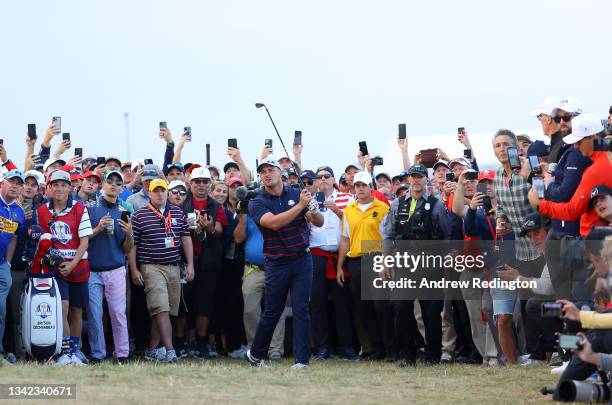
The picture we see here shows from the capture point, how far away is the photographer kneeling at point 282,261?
13336 mm

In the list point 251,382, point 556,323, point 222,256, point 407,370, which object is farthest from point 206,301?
point 556,323

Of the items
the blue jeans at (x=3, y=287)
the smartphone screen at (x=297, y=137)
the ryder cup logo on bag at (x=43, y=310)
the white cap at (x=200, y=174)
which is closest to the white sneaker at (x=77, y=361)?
the ryder cup logo on bag at (x=43, y=310)

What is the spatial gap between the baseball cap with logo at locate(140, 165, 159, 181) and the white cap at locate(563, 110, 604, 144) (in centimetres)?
637

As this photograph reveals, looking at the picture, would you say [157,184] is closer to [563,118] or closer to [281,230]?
[281,230]

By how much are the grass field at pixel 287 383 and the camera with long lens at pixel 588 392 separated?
429mm

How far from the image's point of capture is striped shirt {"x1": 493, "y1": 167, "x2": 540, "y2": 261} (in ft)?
42.1

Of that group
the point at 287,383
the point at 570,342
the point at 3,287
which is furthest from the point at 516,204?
the point at 3,287

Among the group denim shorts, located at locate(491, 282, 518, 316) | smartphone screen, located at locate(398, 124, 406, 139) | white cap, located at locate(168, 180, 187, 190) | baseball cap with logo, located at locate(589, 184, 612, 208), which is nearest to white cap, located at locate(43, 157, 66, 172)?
white cap, located at locate(168, 180, 187, 190)

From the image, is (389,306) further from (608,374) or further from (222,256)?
(608,374)

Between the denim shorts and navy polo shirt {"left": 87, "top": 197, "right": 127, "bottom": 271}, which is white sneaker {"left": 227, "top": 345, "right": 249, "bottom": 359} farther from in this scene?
the denim shorts

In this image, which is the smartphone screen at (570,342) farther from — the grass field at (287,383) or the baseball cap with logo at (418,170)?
the baseball cap with logo at (418,170)

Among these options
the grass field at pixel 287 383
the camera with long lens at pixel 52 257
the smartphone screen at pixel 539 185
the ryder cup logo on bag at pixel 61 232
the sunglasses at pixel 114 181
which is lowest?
the grass field at pixel 287 383

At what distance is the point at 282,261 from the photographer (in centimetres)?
1348

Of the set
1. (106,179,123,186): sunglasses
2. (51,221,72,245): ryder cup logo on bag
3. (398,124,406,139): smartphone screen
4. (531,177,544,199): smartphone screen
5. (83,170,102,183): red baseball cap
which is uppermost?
(398,124,406,139): smartphone screen
